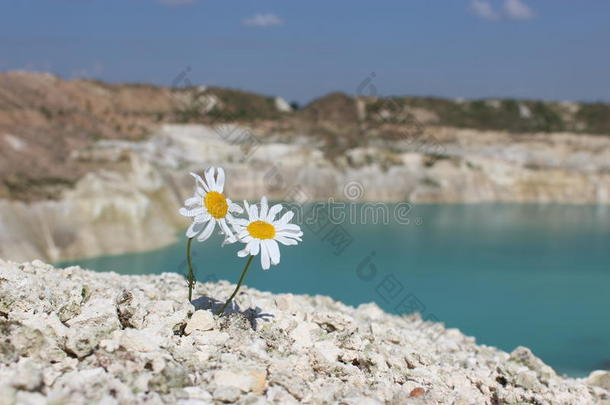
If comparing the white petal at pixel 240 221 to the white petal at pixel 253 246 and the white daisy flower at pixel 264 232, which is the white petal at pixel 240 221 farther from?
the white petal at pixel 253 246

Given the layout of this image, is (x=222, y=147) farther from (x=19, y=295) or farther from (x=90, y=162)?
(x=19, y=295)

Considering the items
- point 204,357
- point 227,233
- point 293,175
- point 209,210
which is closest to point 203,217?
point 209,210

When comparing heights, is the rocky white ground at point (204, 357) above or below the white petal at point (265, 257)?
below

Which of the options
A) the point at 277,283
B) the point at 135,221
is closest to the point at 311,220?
the point at 135,221

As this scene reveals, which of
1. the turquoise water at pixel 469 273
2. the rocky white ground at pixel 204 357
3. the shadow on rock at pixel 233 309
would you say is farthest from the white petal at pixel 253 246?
the turquoise water at pixel 469 273

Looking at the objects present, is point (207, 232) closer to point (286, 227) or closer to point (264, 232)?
point (264, 232)

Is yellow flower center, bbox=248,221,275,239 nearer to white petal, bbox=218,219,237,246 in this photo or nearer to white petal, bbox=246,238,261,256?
white petal, bbox=246,238,261,256
